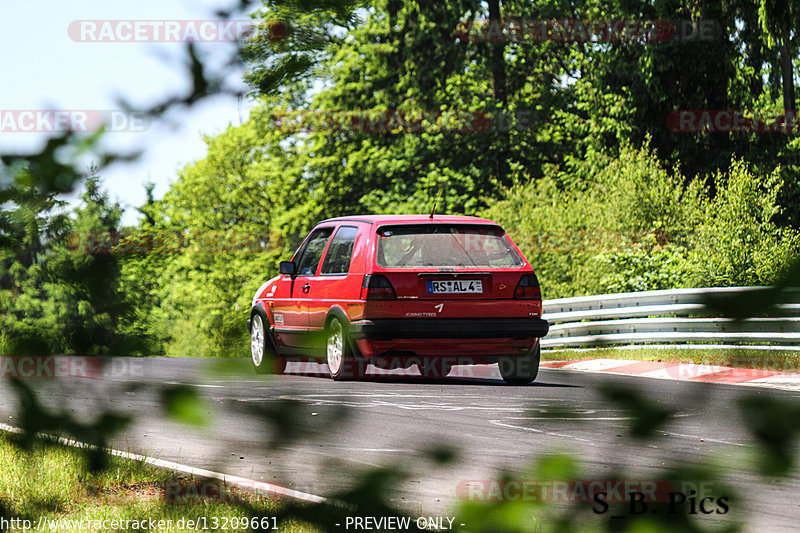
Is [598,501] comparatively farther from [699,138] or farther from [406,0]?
[406,0]

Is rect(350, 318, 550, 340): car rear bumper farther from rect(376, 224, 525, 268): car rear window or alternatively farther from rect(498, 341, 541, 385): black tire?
rect(498, 341, 541, 385): black tire

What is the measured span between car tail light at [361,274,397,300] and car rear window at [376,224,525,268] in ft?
0.65

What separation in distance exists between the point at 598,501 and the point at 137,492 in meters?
4.22

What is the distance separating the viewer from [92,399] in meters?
1.81

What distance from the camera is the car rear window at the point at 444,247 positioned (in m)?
11.1

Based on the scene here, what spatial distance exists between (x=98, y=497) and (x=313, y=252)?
9.30 meters

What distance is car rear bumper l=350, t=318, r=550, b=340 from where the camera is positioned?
35.0 ft

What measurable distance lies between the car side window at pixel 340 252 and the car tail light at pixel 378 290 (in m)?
0.60

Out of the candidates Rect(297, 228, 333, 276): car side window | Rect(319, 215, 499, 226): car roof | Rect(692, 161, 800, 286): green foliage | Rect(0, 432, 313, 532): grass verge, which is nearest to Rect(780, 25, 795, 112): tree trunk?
Rect(692, 161, 800, 286): green foliage

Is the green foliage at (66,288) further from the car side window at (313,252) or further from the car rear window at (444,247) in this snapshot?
the car side window at (313,252)

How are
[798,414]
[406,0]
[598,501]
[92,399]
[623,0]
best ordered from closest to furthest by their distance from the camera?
[798,414]
[598,501]
[92,399]
[623,0]
[406,0]

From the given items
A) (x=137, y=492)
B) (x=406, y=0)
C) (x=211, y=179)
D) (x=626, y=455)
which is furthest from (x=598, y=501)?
(x=211, y=179)

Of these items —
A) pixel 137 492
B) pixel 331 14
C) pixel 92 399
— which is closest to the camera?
pixel 331 14

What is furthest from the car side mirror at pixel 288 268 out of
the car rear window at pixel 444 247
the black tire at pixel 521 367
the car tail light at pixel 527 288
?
the car tail light at pixel 527 288
